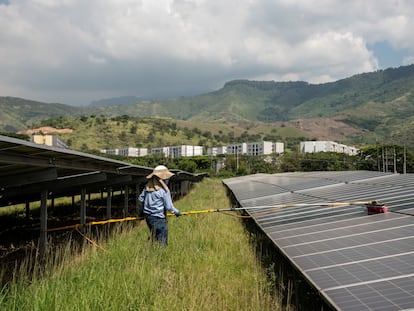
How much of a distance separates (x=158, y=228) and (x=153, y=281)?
2.49 metres

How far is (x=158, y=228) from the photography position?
8438 mm

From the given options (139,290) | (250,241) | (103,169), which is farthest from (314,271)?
(103,169)

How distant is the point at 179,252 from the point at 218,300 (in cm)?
280

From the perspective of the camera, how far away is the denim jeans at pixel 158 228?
836cm

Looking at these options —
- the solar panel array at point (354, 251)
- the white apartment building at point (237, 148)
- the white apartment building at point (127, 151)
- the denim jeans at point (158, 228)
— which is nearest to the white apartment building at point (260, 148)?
the white apartment building at point (237, 148)

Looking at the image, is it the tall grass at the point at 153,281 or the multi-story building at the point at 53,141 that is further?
the multi-story building at the point at 53,141

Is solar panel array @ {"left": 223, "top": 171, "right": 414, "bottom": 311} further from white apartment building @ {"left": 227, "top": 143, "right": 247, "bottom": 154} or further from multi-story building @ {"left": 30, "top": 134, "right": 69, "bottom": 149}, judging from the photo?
white apartment building @ {"left": 227, "top": 143, "right": 247, "bottom": 154}

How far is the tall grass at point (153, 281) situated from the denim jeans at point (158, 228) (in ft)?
0.85

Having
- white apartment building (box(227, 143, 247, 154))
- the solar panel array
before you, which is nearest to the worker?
the solar panel array

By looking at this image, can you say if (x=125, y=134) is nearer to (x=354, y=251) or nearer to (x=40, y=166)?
(x=40, y=166)

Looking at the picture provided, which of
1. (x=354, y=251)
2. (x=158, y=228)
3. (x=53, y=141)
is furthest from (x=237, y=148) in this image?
(x=354, y=251)

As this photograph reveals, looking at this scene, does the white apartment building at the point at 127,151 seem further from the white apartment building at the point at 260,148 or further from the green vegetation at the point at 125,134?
the white apartment building at the point at 260,148

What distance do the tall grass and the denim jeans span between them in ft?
0.85

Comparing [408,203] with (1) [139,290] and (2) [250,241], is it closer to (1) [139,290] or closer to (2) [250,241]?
(2) [250,241]
